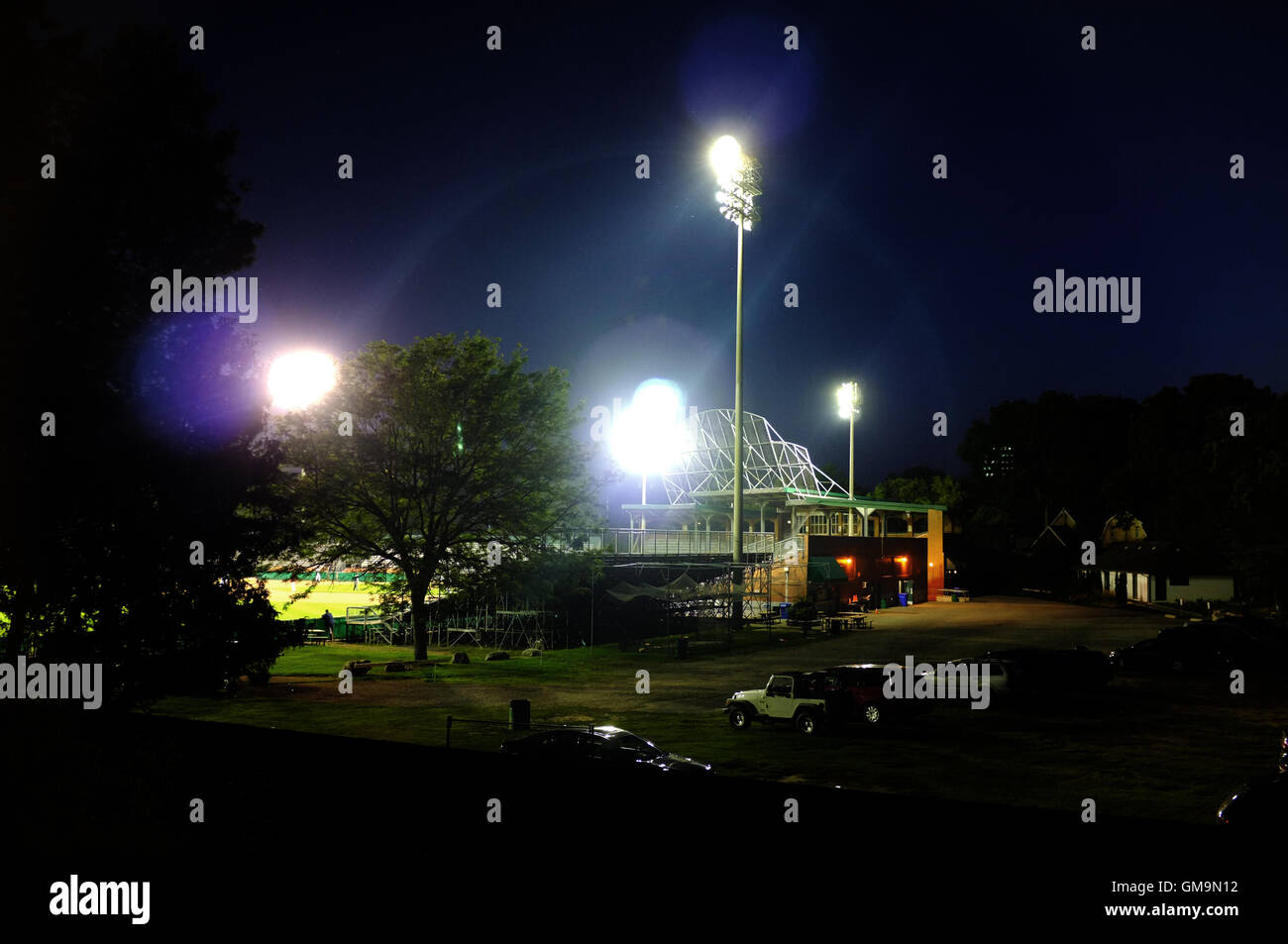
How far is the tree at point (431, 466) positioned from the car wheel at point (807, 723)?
1966 centimetres

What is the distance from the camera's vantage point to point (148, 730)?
1579 cm

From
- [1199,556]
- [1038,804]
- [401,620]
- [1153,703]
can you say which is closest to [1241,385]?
[1199,556]

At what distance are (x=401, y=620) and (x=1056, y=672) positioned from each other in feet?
109

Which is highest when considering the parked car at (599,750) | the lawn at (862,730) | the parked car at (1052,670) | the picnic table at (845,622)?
the parked car at (599,750)

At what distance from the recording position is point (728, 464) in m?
107

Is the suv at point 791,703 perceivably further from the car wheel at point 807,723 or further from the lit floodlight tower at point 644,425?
the lit floodlight tower at point 644,425

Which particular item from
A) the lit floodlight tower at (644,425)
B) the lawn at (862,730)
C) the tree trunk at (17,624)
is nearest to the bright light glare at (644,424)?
the lit floodlight tower at (644,425)

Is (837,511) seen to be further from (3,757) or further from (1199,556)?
(3,757)

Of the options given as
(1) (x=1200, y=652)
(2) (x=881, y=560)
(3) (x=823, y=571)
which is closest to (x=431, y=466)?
(1) (x=1200, y=652)

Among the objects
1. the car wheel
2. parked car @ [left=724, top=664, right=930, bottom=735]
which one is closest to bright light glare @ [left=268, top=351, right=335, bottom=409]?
parked car @ [left=724, top=664, right=930, bottom=735]

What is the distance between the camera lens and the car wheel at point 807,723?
23.1 metres
